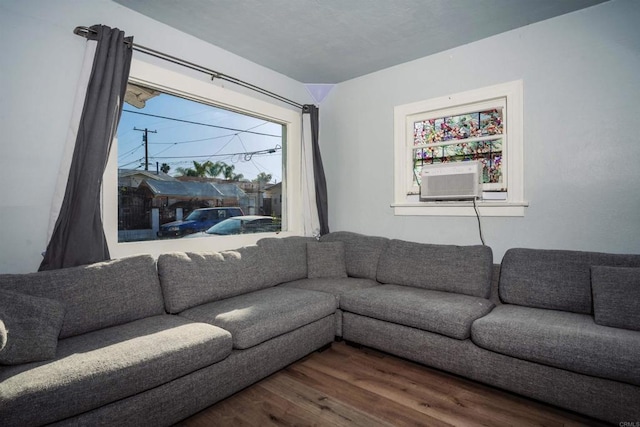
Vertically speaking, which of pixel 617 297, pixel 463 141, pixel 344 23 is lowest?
pixel 617 297

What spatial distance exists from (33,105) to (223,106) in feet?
4.66

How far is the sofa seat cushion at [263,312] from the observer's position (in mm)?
1947

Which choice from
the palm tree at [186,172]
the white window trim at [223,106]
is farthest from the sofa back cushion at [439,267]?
the palm tree at [186,172]

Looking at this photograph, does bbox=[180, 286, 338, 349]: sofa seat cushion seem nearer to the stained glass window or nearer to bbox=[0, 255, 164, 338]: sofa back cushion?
bbox=[0, 255, 164, 338]: sofa back cushion

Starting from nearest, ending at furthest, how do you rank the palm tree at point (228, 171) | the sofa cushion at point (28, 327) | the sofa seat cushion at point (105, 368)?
the sofa seat cushion at point (105, 368)
the sofa cushion at point (28, 327)
the palm tree at point (228, 171)

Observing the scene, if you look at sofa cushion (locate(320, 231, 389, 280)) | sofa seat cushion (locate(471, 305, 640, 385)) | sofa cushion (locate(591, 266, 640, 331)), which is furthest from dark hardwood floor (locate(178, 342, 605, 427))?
sofa cushion (locate(320, 231, 389, 280))

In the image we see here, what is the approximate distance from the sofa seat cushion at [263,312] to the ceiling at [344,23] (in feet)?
7.07

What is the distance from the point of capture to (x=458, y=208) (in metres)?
2.99

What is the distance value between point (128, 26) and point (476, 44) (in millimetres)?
2870

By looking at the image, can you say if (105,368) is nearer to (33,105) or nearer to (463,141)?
(33,105)

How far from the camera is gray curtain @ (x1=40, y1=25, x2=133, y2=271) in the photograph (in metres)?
1.98

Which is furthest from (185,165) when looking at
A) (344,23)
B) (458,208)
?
(458,208)

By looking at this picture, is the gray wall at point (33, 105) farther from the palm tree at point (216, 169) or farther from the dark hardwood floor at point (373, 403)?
the dark hardwood floor at point (373, 403)

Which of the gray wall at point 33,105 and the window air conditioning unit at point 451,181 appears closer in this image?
the gray wall at point 33,105
